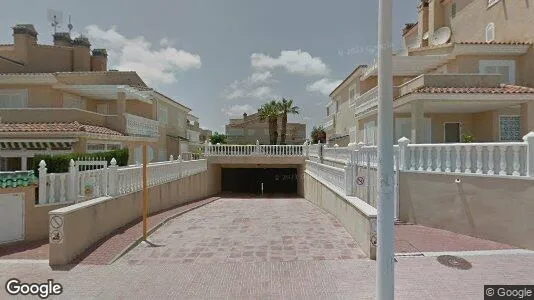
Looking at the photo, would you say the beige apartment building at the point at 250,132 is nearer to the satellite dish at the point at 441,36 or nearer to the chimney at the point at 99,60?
the chimney at the point at 99,60

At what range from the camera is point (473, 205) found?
6598 mm

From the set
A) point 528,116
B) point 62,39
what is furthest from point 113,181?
point 62,39

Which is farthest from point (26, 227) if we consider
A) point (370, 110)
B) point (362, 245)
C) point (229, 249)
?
point (370, 110)

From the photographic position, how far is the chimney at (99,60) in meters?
26.7

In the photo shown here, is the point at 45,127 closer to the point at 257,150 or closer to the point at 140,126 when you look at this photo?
the point at 140,126

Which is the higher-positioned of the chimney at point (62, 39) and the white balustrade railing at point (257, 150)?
the chimney at point (62, 39)

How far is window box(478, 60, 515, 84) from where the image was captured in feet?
53.9

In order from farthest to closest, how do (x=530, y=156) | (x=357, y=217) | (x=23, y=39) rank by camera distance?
(x=23, y=39)
(x=357, y=217)
(x=530, y=156)

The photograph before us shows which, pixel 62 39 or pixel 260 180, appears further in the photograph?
pixel 260 180

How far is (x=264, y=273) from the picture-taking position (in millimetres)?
5355

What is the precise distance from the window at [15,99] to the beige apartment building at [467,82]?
21.2 meters

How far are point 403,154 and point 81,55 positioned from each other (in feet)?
88.7

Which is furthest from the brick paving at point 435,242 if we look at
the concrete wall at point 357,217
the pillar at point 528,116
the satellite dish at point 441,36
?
the satellite dish at point 441,36

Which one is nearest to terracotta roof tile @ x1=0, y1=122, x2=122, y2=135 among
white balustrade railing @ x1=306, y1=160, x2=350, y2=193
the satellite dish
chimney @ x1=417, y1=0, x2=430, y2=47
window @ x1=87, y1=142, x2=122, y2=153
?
window @ x1=87, y1=142, x2=122, y2=153
